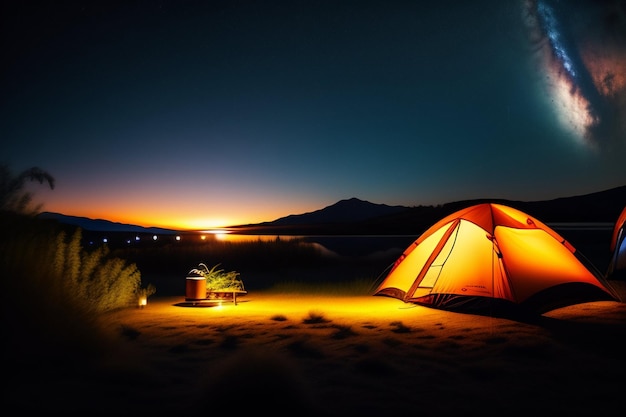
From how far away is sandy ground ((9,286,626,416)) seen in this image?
14.9 ft

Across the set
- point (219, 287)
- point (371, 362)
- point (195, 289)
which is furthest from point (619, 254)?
point (371, 362)

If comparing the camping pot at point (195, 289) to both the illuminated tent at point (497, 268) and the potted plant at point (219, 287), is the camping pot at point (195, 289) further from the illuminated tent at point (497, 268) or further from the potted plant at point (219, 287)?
the illuminated tent at point (497, 268)

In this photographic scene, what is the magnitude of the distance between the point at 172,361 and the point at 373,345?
8.53ft

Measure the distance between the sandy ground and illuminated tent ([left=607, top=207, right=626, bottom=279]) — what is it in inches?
214

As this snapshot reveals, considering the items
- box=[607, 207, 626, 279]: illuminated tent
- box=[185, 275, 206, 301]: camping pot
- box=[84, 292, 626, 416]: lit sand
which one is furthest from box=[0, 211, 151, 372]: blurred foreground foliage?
box=[607, 207, 626, 279]: illuminated tent

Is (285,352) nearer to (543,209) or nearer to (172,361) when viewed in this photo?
(172,361)

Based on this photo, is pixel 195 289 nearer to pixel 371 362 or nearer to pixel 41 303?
pixel 41 303

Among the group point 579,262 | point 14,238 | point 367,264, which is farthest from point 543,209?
point 14,238

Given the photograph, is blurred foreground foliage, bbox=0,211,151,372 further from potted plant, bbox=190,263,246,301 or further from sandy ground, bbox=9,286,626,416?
potted plant, bbox=190,263,246,301

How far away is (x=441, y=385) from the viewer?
17.4 feet

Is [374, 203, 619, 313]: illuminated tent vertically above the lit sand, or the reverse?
[374, 203, 619, 313]: illuminated tent

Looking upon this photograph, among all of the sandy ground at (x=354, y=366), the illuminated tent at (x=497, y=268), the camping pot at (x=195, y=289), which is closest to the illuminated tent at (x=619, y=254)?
the illuminated tent at (x=497, y=268)

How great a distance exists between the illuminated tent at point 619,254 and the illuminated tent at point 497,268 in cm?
465

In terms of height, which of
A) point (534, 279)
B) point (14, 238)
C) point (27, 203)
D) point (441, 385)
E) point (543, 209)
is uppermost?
point (543, 209)
